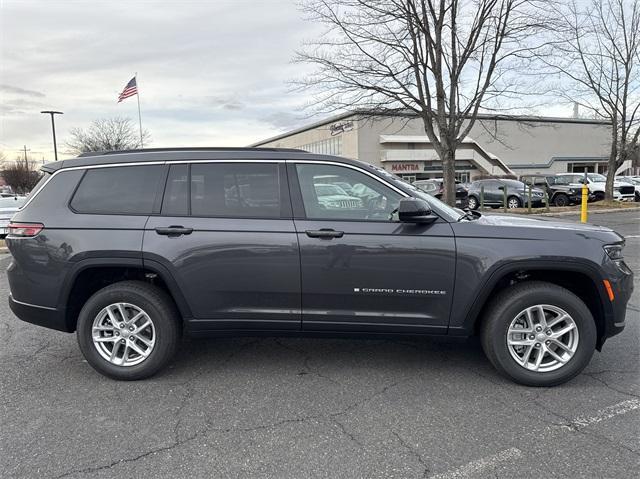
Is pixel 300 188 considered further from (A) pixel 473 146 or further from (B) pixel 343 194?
(A) pixel 473 146

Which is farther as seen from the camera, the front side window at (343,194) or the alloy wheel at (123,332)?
the alloy wheel at (123,332)

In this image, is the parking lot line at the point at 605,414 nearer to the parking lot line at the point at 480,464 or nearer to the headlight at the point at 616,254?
the parking lot line at the point at 480,464

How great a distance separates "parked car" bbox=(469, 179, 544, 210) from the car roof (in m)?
17.1

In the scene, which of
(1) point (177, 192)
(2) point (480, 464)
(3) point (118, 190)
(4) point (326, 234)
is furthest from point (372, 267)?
(3) point (118, 190)

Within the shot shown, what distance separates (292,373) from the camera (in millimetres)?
3826

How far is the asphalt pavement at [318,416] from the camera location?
2.62 meters

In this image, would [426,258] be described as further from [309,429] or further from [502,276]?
[309,429]

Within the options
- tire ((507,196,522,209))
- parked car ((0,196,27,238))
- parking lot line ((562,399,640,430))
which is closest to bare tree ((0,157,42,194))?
parked car ((0,196,27,238))

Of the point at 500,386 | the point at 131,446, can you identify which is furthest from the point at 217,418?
the point at 500,386

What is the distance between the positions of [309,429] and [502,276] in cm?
175

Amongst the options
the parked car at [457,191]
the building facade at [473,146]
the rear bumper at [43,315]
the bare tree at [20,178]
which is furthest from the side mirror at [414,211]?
the bare tree at [20,178]

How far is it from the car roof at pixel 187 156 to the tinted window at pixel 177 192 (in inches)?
→ 4.3

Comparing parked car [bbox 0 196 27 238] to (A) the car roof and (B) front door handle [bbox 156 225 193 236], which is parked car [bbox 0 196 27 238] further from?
(B) front door handle [bbox 156 225 193 236]

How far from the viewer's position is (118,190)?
12.4 ft
